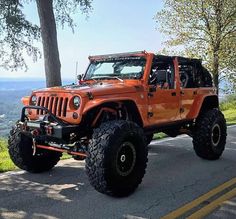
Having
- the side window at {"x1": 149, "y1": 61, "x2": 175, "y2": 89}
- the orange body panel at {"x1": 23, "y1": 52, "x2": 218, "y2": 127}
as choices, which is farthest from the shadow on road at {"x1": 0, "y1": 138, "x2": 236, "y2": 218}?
the side window at {"x1": 149, "y1": 61, "x2": 175, "y2": 89}

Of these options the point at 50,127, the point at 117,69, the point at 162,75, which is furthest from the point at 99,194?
the point at 117,69

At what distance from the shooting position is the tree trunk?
11641mm

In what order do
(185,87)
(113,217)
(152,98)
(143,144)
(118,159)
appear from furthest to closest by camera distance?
(185,87), (152,98), (143,144), (118,159), (113,217)

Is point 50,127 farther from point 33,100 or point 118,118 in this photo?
point 118,118

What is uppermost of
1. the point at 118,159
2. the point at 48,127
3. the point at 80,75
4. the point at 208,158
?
the point at 80,75

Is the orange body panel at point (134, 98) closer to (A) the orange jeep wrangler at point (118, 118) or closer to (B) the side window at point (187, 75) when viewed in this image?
(A) the orange jeep wrangler at point (118, 118)

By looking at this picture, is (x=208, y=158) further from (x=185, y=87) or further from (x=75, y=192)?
(x=75, y=192)

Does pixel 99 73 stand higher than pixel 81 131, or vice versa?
pixel 99 73

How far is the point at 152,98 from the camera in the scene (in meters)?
7.50

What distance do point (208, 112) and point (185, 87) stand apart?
30.7 inches

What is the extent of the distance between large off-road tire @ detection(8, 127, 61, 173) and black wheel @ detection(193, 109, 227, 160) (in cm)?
315

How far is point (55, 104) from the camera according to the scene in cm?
677

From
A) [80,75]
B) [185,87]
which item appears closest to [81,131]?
[80,75]

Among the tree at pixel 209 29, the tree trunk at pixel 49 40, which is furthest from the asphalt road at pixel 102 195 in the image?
the tree at pixel 209 29
